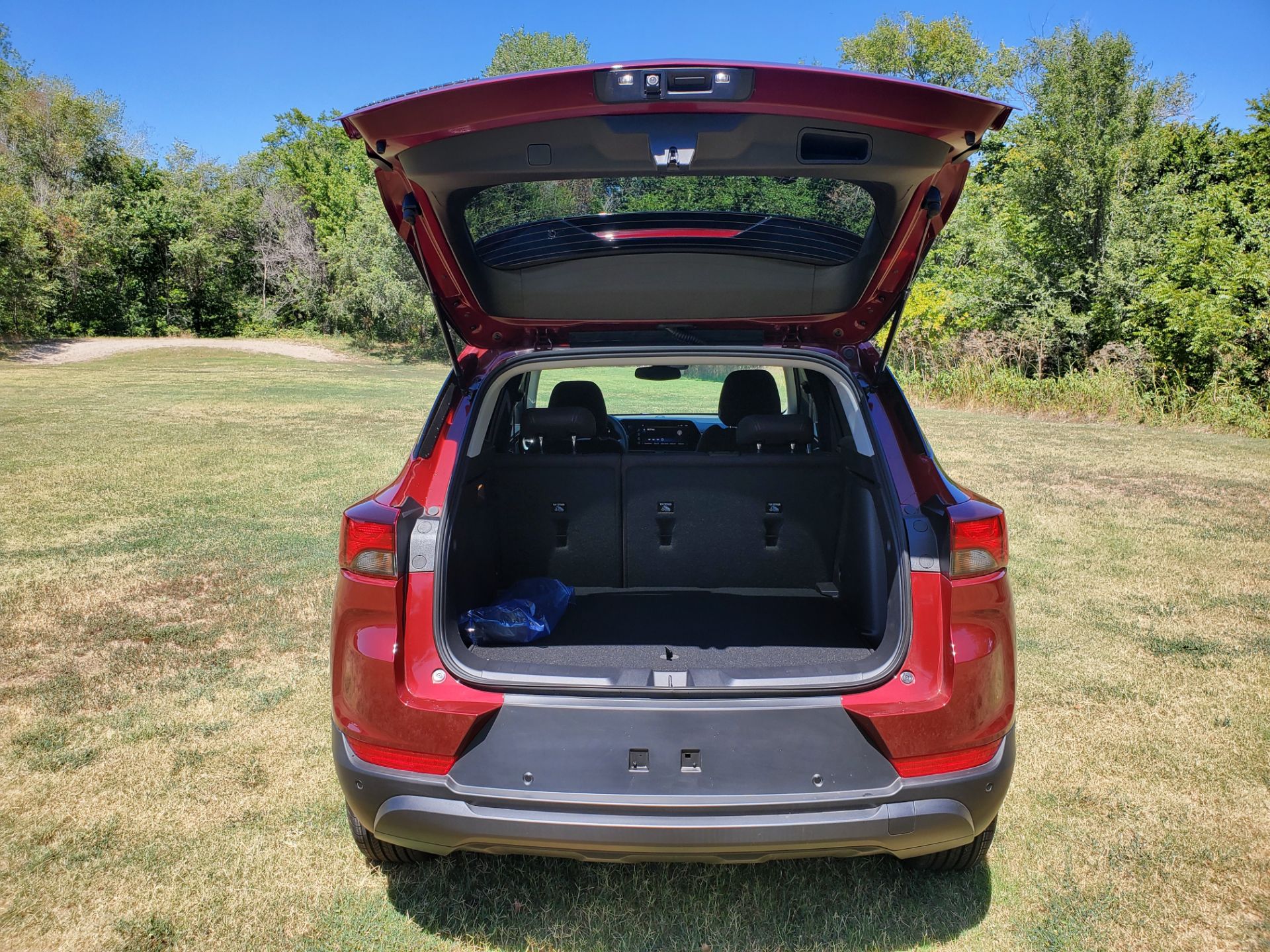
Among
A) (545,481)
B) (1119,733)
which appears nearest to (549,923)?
(545,481)

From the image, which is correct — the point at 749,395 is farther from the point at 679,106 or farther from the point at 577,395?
the point at 679,106

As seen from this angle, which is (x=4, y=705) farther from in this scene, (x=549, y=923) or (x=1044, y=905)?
(x=1044, y=905)

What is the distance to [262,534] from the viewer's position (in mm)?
6203

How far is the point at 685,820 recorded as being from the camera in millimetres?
1815

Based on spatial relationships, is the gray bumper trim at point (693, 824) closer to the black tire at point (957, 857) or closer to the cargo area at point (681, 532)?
the black tire at point (957, 857)

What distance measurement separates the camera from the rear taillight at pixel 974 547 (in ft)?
6.58

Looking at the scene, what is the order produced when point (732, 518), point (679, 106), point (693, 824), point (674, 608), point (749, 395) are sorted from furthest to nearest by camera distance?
1. point (749, 395)
2. point (732, 518)
3. point (674, 608)
4. point (693, 824)
5. point (679, 106)

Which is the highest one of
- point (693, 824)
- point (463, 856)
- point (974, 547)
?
point (974, 547)

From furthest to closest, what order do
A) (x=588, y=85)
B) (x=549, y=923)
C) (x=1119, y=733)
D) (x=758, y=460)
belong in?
(x=1119, y=733)
(x=758, y=460)
(x=549, y=923)
(x=588, y=85)

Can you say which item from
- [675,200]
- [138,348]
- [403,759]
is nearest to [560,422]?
[675,200]

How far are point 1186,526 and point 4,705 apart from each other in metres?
7.59

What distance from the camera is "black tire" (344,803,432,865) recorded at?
2.27 m

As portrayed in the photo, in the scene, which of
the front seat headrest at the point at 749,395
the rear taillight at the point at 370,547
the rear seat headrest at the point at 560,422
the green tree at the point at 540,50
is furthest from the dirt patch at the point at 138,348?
the rear taillight at the point at 370,547

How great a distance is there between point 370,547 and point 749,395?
7.10 ft
